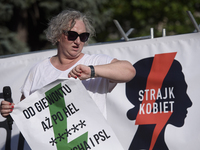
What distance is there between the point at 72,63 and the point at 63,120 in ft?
1.33

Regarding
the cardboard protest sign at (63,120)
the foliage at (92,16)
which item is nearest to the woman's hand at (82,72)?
the cardboard protest sign at (63,120)

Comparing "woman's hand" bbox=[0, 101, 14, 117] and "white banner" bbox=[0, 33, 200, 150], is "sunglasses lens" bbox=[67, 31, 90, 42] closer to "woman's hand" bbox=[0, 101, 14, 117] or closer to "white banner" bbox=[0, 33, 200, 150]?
"woman's hand" bbox=[0, 101, 14, 117]

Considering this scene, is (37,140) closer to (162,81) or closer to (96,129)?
(96,129)

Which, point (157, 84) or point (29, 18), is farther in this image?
point (29, 18)

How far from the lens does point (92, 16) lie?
26.9 feet

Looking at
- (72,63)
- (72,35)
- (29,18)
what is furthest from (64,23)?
(29,18)

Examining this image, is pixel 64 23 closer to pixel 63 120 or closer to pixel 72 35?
pixel 72 35

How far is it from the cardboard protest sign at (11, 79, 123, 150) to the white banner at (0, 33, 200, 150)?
145 cm

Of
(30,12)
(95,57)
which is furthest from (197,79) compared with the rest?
(30,12)

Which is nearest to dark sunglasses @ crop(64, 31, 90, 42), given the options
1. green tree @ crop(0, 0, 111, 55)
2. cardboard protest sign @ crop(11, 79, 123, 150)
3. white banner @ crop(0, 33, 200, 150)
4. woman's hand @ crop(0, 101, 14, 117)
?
cardboard protest sign @ crop(11, 79, 123, 150)

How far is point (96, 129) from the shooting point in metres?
2.12

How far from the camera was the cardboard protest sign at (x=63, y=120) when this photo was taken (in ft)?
6.92

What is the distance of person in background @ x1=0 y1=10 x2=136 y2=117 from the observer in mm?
2158

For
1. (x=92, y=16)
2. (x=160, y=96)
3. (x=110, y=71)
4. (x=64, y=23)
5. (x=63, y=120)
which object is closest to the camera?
→ (x=110, y=71)
